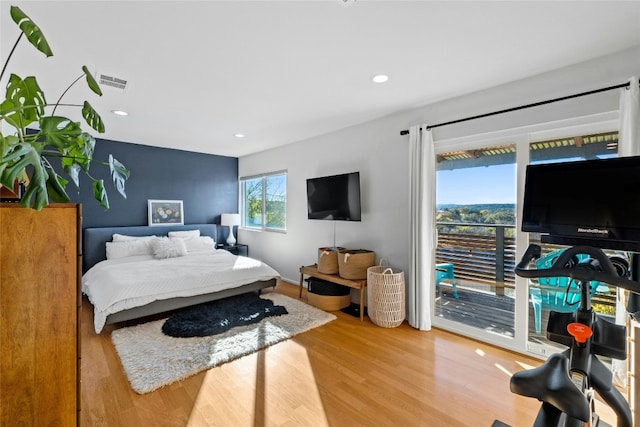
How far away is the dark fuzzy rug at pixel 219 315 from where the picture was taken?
3.05 m

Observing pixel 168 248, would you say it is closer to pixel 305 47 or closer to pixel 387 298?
pixel 387 298

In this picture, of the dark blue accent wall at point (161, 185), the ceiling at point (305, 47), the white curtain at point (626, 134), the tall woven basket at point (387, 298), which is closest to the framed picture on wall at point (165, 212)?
the dark blue accent wall at point (161, 185)

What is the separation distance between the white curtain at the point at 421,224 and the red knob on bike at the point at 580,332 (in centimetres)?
195

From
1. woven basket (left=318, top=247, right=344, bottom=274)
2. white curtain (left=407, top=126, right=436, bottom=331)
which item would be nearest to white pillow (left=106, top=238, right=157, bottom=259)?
woven basket (left=318, top=247, right=344, bottom=274)

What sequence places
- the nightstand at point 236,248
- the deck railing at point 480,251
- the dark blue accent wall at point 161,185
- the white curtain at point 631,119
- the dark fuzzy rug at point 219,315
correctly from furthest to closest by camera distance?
the nightstand at point 236,248
the dark blue accent wall at point 161,185
the dark fuzzy rug at point 219,315
the deck railing at point 480,251
the white curtain at point 631,119

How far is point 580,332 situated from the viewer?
3.81 feet

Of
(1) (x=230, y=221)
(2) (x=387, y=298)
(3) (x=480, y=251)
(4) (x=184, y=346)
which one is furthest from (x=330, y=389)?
(1) (x=230, y=221)

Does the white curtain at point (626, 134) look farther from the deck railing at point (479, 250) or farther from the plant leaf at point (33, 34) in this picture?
the plant leaf at point (33, 34)

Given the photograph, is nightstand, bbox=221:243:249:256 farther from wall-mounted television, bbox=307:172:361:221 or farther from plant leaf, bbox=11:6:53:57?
plant leaf, bbox=11:6:53:57

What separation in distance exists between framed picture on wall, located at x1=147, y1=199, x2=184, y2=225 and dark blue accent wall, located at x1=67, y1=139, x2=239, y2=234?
77 millimetres

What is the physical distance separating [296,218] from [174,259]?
1.93 meters

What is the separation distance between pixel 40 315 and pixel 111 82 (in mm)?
2146

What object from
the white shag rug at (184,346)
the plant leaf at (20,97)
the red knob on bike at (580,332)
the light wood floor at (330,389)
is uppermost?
the plant leaf at (20,97)

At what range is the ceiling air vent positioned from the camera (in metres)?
2.49
